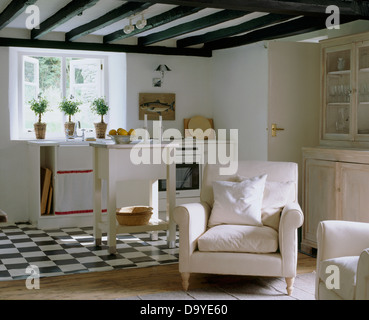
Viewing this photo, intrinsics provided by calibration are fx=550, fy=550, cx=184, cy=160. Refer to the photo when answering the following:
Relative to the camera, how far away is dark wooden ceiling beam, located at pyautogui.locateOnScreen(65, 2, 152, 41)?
5.03m

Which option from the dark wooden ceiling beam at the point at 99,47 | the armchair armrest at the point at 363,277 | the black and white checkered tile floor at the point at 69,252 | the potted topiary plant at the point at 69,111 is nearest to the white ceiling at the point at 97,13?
the dark wooden ceiling beam at the point at 99,47

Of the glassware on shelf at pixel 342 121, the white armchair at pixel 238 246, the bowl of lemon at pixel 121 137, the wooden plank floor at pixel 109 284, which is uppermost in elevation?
the glassware on shelf at pixel 342 121

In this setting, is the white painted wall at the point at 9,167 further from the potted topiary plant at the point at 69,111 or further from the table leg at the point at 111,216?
the table leg at the point at 111,216

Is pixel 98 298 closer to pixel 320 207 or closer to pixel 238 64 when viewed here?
pixel 320 207

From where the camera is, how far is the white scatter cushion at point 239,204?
4.27 metres

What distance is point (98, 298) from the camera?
3.96 m

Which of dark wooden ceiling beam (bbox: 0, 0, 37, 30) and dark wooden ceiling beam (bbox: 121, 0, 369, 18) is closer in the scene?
dark wooden ceiling beam (bbox: 121, 0, 369, 18)

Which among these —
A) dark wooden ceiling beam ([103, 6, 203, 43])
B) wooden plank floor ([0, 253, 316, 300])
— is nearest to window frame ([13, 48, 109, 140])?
dark wooden ceiling beam ([103, 6, 203, 43])

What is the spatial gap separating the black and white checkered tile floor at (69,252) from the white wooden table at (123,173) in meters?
0.21

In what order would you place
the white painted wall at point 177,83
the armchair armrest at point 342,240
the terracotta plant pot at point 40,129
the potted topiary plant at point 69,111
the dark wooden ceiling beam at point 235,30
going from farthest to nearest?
the white painted wall at point 177,83, the potted topiary plant at point 69,111, the terracotta plant pot at point 40,129, the dark wooden ceiling beam at point 235,30, the armchair armrest at point 342,240

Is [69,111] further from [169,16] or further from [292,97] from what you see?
[292,97]

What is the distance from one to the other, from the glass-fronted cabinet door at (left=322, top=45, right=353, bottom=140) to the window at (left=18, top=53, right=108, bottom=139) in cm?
330

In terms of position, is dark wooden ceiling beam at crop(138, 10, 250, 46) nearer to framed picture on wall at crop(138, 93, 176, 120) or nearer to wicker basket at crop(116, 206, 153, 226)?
framed picture on wall at crop(138, 93, 176, 120)
